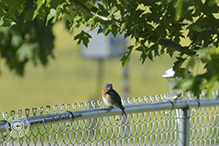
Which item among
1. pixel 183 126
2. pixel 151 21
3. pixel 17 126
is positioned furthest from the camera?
pixel 183 126

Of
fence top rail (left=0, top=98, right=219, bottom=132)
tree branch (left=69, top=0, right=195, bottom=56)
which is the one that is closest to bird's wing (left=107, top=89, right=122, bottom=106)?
fence top rail (left=0, top=98, right=219, bottom=132)

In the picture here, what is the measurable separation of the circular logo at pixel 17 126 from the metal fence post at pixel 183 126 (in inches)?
58.1

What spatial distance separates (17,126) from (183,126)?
157 centimetres

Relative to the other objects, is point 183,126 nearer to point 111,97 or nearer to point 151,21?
point 111,97

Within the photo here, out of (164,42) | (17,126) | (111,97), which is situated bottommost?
(17,126)

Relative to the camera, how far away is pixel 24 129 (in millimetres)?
1949

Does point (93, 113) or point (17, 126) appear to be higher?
point (93, 113)

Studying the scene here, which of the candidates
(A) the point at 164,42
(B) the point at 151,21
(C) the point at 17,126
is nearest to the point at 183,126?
(A) the point at 164,42

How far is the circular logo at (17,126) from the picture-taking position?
1854 mm

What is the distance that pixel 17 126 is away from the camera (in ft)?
6.18

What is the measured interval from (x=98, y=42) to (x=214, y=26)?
1024 centimetres

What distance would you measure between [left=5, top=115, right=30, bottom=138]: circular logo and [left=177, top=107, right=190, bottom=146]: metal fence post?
148 centimetres

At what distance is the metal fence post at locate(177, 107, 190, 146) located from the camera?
2957mm

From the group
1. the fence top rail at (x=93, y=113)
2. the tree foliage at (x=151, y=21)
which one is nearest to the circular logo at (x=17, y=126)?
the fence top rail at (x=93, y=113)
